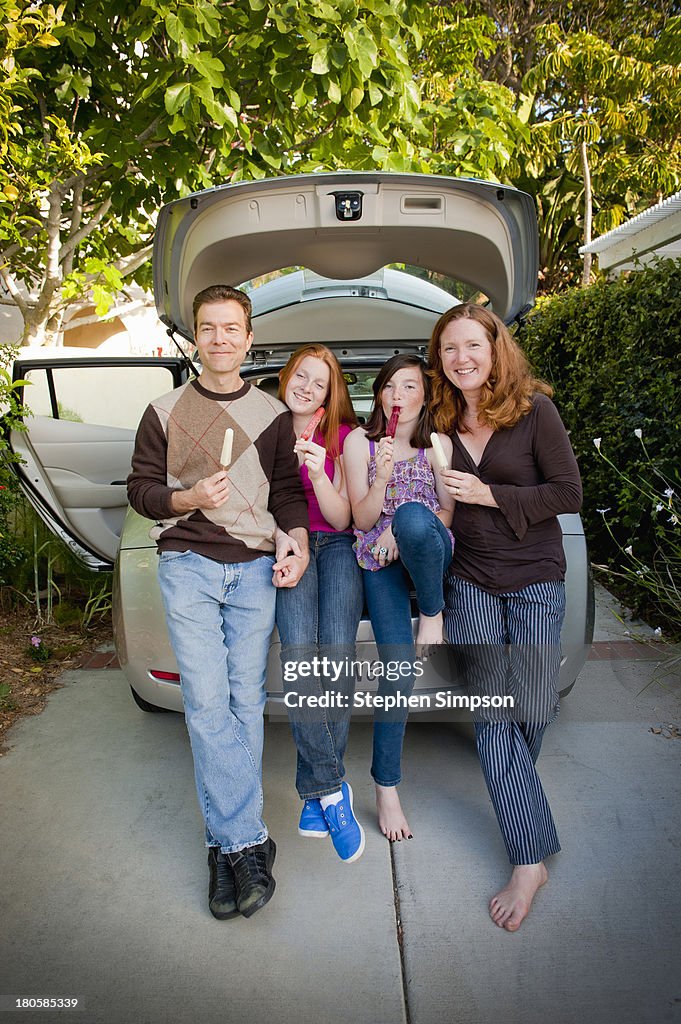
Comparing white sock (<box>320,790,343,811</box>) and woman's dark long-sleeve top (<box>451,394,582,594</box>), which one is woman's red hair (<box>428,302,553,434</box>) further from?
white sock (<box>320,790,343,811</box>)

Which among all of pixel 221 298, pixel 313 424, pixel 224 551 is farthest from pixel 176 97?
pixel 224 551

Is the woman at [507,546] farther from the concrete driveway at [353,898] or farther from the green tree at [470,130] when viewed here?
the green tree at [470,130]

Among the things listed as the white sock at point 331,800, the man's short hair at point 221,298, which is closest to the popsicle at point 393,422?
the man's short hair at point 221,298

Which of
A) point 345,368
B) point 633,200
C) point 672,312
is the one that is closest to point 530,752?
point 345,368

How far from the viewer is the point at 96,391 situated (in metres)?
8.09

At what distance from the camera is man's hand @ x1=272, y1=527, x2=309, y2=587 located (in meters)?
2.29

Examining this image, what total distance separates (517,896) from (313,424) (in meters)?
1.46

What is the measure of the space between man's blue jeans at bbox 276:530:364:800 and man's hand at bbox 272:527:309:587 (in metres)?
0.05

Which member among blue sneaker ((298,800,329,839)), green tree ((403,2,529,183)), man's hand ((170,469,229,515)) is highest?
green tree ((403,2,529,183))

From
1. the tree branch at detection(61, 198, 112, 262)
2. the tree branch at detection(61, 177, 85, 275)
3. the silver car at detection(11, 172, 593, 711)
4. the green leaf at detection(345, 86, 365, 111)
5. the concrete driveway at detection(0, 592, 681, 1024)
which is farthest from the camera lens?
the tree branch at detection(61, 198, 112, 262)

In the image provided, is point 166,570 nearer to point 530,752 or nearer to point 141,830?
point 141,830

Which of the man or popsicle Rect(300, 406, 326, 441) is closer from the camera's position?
the man

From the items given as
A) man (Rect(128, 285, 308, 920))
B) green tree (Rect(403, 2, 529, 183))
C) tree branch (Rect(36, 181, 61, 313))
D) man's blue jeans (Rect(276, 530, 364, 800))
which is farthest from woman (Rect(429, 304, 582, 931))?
tree branch (Rect(36, 181, 61, 313))

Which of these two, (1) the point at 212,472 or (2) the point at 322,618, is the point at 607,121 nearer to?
(1) the point at 212,472
